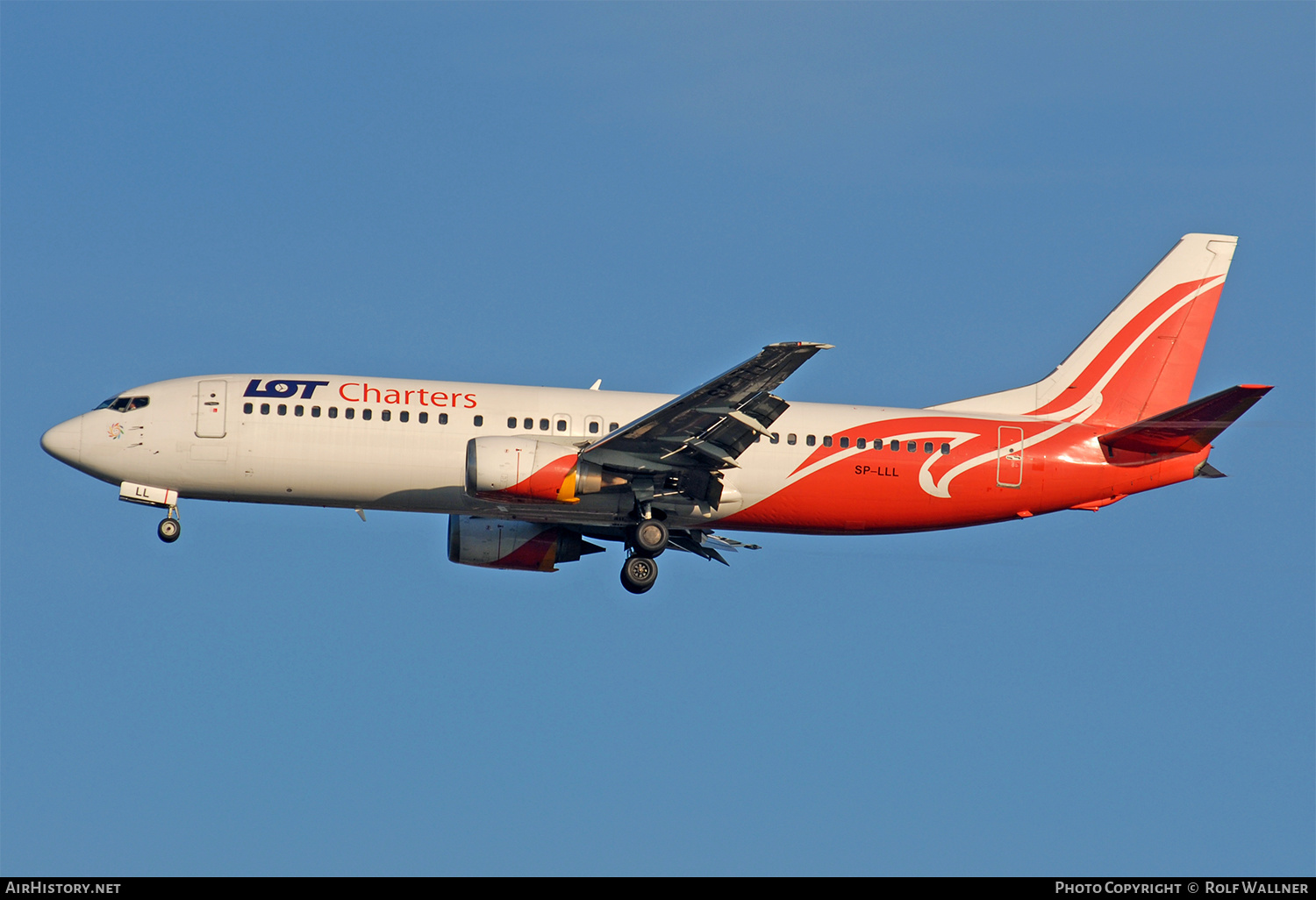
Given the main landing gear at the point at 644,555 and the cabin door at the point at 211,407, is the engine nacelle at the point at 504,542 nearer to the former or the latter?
the main landing gear at the point at 644,555

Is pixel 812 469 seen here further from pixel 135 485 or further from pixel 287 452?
pixel 135 485

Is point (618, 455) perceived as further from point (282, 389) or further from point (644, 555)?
point (282, 389)

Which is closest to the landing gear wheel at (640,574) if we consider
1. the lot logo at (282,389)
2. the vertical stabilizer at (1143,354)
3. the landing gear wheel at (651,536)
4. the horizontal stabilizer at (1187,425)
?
the landing gear wheel at (651,536)

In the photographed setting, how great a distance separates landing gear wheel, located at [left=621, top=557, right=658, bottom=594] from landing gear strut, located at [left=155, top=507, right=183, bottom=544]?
1138 centimetres

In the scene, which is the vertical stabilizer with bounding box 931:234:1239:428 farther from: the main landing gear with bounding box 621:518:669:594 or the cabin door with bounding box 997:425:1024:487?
the main landing gear with bounding box 621:518:669:594

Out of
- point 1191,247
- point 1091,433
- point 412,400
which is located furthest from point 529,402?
point 1191,247

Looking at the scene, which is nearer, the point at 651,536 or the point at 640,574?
the point at 651,536

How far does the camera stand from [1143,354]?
4172 centimetres

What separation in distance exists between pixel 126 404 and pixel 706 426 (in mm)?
14941

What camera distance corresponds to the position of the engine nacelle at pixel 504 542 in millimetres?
41812

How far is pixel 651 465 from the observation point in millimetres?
37656

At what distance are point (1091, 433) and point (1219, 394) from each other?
448 cm

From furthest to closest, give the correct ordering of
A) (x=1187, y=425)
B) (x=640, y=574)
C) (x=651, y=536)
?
(x=640, y=574), (x=651, y=536), (x=1187, y=425)

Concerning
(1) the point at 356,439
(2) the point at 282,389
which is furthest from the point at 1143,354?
(2) the point at 282,389
